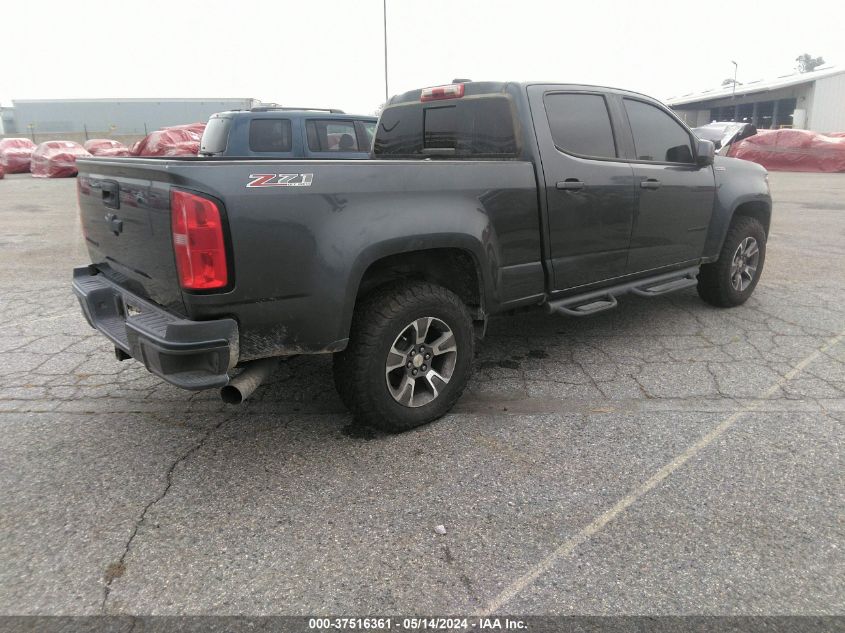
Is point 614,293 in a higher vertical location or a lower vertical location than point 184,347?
lower

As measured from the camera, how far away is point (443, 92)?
409cm

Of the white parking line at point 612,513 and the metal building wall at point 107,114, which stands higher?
the metal building wall at point 107,114

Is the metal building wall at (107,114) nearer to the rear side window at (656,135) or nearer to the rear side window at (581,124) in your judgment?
the rear side window at (656,135)

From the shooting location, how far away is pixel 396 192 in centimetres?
303

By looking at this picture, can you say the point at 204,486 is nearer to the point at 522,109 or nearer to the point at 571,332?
the point at 522,109

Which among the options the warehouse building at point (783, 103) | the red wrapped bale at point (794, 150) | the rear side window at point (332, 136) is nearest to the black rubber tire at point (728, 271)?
the rear side window at point (332, 136)

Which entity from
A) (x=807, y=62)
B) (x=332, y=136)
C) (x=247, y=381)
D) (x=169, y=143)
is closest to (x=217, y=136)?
(x=332, y=136)

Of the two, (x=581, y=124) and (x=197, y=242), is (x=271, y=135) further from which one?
(x=197, y=242)

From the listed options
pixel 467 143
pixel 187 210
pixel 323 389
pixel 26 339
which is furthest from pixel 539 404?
pixel 26 339

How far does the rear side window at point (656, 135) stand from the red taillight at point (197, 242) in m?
3.24

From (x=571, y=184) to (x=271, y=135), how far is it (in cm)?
535

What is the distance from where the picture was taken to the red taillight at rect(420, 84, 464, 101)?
3.99m

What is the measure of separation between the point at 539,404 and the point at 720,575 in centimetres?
158

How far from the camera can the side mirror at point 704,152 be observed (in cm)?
477
